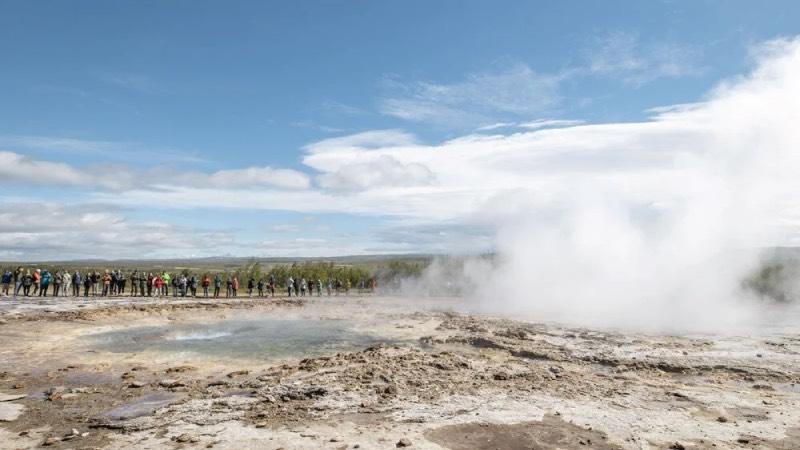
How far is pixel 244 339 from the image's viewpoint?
16.3 metres

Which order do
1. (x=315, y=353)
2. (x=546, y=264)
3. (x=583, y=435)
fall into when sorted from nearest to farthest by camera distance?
(x=583, y=435) < (x=315, y=353) < (x=546, y=264)

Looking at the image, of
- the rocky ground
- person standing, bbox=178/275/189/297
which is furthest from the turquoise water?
person standing, bbox=178/275/189/297

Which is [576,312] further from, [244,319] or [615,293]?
[244,319]

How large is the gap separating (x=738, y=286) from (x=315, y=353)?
30790 mm

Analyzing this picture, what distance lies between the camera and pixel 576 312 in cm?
2484

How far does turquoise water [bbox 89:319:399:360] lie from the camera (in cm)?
1410

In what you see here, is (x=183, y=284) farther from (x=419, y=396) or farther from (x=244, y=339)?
(x=419, y=396)

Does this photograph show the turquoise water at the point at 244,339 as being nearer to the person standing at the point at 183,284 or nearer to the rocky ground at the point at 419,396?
the rocky ground at the point at 419,396

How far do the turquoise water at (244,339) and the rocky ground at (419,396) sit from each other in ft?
2.06

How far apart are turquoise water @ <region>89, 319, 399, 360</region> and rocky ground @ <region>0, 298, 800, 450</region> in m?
0.63

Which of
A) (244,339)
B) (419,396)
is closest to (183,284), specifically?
(244,339)

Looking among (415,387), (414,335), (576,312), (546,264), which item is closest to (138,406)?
(415,387)

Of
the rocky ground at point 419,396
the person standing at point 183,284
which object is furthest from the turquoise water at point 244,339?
the person standing at point 183,284

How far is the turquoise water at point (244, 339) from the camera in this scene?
14.1 metres
